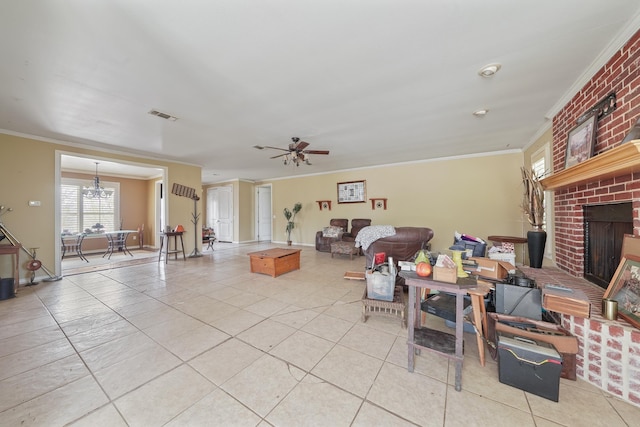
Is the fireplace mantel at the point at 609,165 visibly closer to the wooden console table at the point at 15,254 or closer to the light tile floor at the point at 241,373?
the light tile floor at the point at 241,373

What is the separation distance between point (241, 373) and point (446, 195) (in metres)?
5.66

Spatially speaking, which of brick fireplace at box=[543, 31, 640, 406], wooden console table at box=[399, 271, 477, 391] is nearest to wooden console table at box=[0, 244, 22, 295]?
wooden console table at box=[399, 271, 477, 391]

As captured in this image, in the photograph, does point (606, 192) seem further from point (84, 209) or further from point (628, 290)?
point (84, 209)

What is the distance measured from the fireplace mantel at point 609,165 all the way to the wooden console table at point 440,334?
1.22 metres

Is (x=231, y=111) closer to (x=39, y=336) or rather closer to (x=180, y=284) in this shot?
(x=180, y=284)

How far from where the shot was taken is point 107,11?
4.96 ft

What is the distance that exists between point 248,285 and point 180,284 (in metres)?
1.13

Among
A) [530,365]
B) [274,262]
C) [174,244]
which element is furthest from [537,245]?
[174,244]

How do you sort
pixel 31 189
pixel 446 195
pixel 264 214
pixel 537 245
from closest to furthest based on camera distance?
pixel 537 245
pixel 31 189
pixel 446 195
pixel 264 214

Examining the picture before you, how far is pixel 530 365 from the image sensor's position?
1.44 metres

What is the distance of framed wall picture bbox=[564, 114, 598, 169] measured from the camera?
7.05 feet

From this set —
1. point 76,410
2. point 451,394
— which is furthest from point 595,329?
point 76,410

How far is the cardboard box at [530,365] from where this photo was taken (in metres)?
1.38

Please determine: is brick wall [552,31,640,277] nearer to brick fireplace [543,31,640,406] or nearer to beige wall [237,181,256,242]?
brick fireplace [543,31,640,406]
